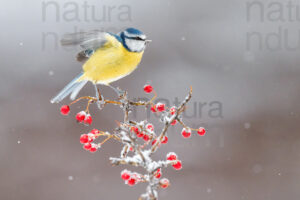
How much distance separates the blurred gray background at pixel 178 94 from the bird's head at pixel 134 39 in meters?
1.90

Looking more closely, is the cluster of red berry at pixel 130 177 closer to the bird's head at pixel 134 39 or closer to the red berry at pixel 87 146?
the red berry at pixel 87 146

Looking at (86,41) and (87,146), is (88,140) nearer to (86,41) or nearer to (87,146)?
(87,146)

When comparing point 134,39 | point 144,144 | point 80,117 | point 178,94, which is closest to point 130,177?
point 144,144

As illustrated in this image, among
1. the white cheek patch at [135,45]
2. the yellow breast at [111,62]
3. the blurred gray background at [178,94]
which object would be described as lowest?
the blurred gray background at [178,94]

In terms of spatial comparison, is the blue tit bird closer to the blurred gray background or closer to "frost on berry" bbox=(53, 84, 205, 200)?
"frost on berry" bbox=(53, 84, 205, 200)

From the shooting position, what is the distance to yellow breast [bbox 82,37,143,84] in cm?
108

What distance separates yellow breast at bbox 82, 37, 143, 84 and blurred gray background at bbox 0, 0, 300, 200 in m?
1.87

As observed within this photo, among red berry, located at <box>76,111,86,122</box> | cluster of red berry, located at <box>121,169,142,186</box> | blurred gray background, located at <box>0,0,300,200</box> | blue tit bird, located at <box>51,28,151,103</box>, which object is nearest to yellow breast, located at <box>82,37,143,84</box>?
blue tit bird, located at <box>51,28,151,103</box>

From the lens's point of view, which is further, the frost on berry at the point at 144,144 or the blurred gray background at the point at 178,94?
the blurred gray background at the point at 178,94

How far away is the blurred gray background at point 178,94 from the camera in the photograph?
10.4 feet

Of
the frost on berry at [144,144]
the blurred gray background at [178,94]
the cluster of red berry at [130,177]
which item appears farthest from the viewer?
the blurred gray background at [178,94]

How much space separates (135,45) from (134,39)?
26 millimetres

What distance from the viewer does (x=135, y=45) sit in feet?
3.43

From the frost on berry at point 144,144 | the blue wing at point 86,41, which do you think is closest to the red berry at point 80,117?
the frost on berry at point 144,144
